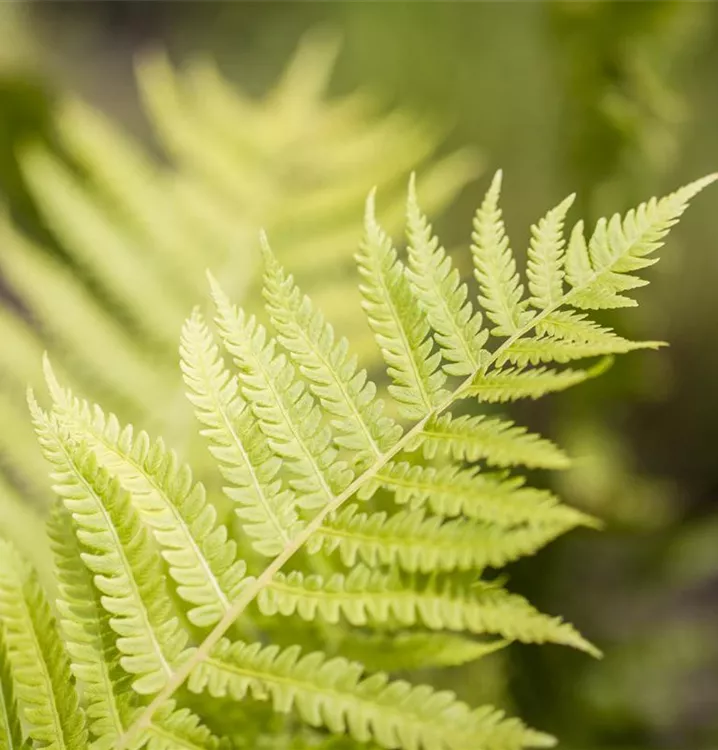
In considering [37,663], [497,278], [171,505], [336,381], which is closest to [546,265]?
[497,278]

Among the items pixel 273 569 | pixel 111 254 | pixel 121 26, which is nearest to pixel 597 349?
pixel 273 569

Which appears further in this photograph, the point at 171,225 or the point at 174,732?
the point at 171,225

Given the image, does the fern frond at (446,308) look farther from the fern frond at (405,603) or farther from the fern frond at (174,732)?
the fern frond at (174,732)

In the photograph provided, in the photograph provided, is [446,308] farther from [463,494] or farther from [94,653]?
[94,653]

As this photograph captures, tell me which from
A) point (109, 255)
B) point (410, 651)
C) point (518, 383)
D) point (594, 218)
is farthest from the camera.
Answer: point (594, 218)

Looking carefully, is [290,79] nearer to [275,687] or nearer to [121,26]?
[275,687]

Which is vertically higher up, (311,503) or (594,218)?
(594,218)

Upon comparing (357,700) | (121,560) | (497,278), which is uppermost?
(497,278)
